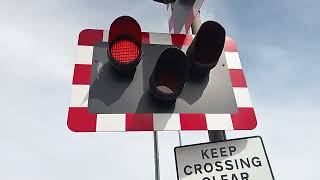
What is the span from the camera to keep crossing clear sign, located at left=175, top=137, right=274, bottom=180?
1.62 metres

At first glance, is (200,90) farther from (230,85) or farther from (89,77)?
(89,77)

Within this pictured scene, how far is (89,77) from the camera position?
195cm

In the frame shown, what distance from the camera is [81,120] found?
5.75 feet

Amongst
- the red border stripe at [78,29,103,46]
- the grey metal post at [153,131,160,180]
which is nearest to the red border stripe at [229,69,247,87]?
the grey metal post at [153,131,160,180]

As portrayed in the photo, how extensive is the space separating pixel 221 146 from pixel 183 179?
288 mm

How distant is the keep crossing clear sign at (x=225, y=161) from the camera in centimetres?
162

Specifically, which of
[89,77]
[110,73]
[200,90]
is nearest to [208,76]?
[200,90]

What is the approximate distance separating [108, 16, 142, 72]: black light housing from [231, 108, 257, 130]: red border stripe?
685 mm

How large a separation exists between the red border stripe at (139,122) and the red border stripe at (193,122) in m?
0.19

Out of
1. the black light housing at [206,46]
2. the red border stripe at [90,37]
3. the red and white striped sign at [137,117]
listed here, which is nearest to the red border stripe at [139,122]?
the red and white striped sign at [137,117]

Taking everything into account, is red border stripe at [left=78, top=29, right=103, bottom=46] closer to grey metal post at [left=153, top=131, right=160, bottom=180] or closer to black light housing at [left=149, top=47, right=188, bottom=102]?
black light housing at [left=149, top=47, right=188, bottom=102]

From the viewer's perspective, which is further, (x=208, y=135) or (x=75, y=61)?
(x=75, y=61)

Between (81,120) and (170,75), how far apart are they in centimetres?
57

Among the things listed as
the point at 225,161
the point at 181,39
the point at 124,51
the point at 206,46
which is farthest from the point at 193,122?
the point at 181,39
